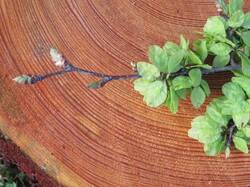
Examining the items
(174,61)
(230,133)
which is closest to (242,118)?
(230,133)

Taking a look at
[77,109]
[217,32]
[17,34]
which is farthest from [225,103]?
[17,34]

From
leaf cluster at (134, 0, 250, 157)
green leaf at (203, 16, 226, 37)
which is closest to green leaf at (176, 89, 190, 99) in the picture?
leaf cluster at (134, 0, 250, 157)

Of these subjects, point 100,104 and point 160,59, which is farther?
point 100,104

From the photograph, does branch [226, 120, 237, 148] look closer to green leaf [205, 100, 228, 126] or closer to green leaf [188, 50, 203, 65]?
green leaf [205, 100, 228, 126]

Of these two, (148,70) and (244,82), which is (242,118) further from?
(148,70)

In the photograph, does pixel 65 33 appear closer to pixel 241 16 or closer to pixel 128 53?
pixel 128 53
